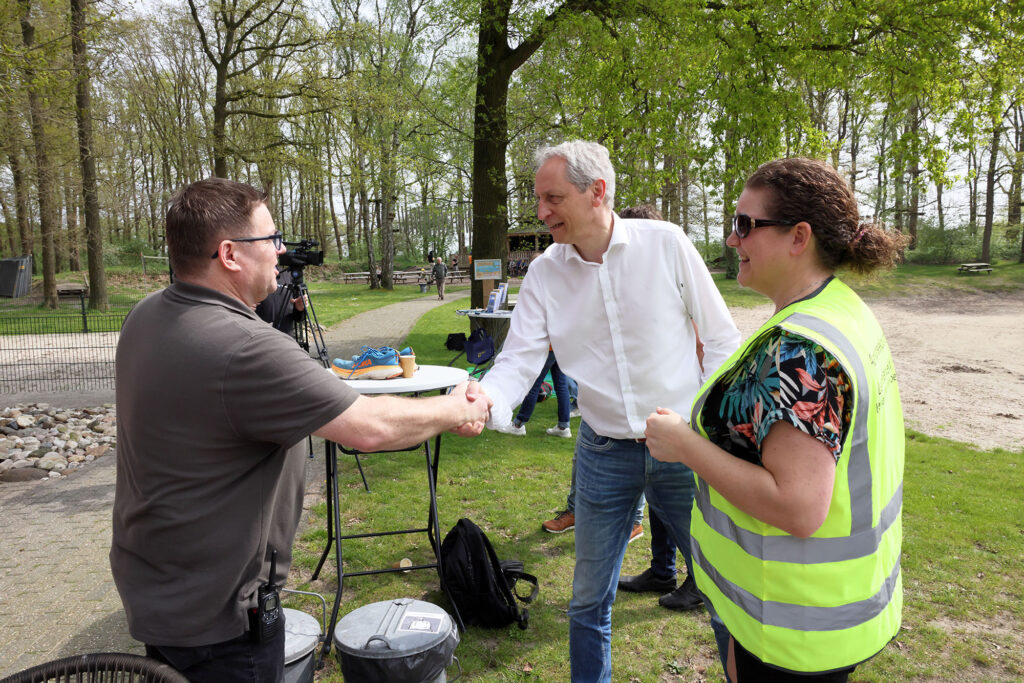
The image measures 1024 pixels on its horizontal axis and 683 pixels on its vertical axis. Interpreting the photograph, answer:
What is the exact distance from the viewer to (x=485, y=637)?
12.1ft

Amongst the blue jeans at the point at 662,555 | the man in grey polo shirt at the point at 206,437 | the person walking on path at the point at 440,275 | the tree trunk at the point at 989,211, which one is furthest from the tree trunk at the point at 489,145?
the tree trunk at the point at 989,211

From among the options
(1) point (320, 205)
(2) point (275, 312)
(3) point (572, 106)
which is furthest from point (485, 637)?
(1) point (320, 205)

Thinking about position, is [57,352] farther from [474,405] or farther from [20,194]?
[474,405]

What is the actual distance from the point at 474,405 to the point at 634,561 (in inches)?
104

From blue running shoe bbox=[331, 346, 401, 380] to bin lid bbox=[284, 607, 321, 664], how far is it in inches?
48.1

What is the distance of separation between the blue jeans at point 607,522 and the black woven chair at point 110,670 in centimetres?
152

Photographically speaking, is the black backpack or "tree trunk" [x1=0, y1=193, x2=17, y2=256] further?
"tree trunk" [x1=0, y1=193, x2=17, y2=256]

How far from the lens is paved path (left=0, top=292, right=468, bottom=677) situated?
11.9 ft

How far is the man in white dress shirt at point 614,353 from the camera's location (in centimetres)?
262

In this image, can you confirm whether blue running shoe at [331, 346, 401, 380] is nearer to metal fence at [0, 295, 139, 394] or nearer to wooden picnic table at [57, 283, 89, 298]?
metal fence at [0, 295, 139, 394]

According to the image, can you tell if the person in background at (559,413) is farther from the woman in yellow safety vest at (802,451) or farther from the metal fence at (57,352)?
the metal fence at (57,352)

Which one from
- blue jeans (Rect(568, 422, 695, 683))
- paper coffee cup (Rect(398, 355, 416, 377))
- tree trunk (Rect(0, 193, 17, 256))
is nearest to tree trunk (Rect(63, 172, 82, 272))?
tree trunk (Rect(0, 193, 17, 256))

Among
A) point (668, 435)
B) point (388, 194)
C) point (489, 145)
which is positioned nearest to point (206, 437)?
point (668, 435)

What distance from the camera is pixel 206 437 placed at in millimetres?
1686
